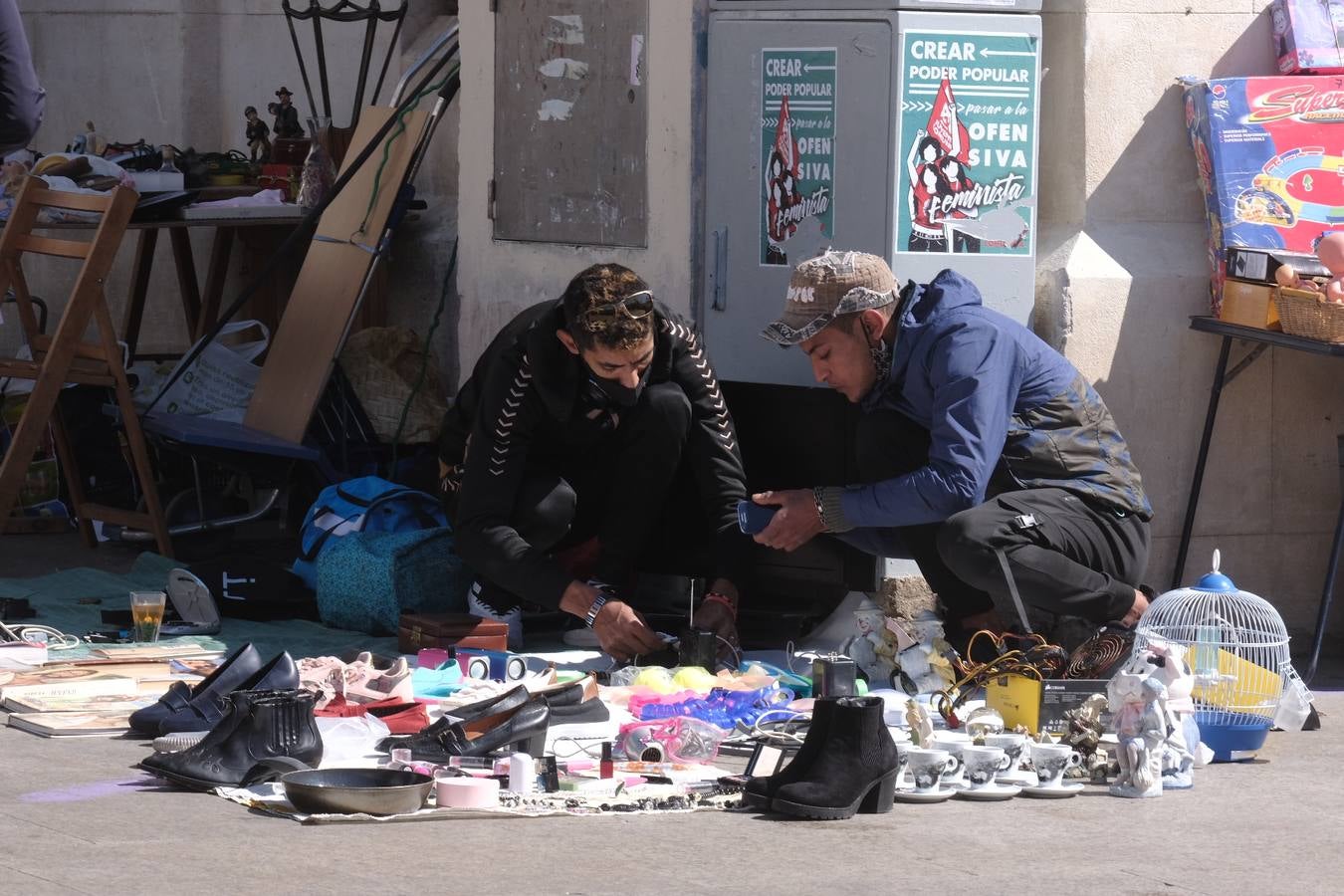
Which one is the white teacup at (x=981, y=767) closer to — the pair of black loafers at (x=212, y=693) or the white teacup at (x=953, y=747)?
the white teacup at (x=953, y=747)

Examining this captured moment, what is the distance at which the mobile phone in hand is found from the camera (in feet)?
17.5

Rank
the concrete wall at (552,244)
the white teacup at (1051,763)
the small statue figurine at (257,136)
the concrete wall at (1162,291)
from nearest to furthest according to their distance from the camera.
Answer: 1. the white teacup at (1051,763)
2. the concrete wall at (1162,291)
3. the concrete wall at (552,244)
4. the small statue figurine at (257,136)

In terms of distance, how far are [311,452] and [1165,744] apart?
4.02 m

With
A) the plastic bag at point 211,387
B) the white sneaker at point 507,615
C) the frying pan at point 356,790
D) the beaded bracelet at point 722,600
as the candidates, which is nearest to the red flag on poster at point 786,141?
the beaded bracelet at point 722,600

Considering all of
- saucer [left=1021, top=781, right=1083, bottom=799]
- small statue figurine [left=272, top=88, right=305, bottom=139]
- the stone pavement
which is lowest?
saucer [left=1021, top=781, right=1083, bottom=799]

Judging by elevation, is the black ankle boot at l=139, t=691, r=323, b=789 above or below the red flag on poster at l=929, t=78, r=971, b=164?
below

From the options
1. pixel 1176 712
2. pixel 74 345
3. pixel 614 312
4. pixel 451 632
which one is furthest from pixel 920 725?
pixel 74 345

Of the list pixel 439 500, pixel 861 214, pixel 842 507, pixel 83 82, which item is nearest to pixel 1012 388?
pixel 842 507

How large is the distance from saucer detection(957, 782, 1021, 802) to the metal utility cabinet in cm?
200

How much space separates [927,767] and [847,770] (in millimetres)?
258

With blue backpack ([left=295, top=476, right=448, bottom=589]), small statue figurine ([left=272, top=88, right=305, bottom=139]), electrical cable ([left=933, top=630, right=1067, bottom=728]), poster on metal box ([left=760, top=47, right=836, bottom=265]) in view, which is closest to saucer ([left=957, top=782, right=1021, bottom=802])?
electrical cable ([left=933, top=630, right=1067, bottom=728])

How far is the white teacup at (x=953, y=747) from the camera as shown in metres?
4.29

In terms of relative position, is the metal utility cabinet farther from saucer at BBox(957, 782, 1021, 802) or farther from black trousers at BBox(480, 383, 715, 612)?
saucer at BBox(957, 782, 1021, 802)

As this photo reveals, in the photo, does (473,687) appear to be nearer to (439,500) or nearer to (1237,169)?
(439,500)
